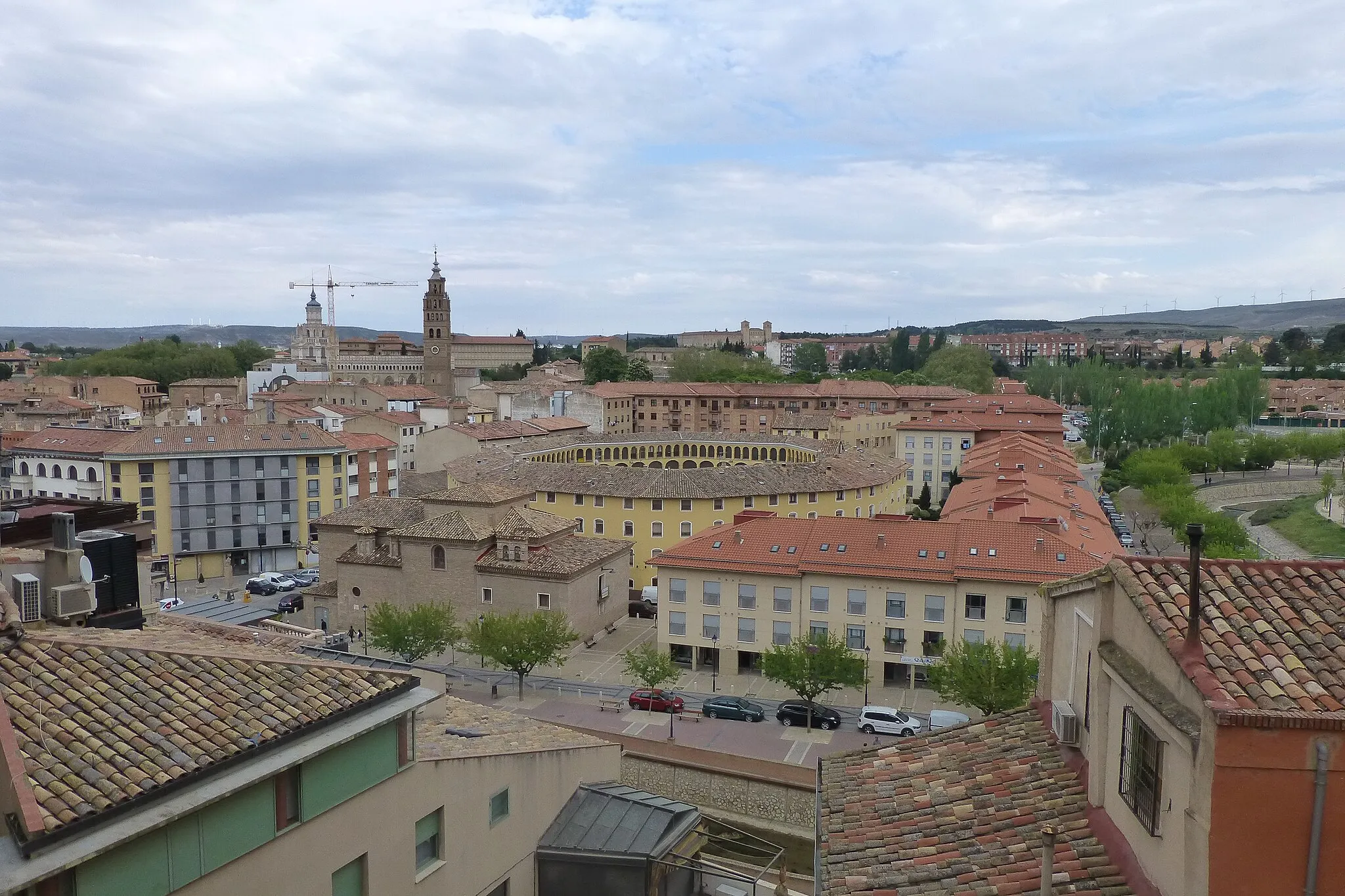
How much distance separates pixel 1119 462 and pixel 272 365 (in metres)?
108

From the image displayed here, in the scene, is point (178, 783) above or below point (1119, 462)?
above

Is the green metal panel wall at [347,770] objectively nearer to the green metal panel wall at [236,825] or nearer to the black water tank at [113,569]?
the green metal panel wall at [236,825]

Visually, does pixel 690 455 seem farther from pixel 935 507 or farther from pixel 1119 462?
pixel 1119 462

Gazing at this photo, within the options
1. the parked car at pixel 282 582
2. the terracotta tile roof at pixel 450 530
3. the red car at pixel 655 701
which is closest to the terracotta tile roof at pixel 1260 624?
the red car at pixel 655 701

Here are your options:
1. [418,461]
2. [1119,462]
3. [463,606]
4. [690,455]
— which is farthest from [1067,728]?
[1119,462]

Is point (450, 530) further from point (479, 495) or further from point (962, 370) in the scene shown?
point (962, 370)

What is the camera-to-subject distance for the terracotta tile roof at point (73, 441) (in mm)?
50438

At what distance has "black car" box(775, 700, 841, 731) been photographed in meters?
28.0

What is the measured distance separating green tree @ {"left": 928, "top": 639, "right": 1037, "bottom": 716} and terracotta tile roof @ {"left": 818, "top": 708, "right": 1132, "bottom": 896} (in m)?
14.5

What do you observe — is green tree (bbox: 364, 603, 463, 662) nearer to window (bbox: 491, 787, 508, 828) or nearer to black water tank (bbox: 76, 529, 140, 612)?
black water tank (bbox: 76, 529, 140, 612)

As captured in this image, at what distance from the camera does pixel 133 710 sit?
306 inches

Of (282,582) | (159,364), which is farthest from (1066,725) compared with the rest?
(159,364)

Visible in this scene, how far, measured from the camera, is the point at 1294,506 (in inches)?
2420

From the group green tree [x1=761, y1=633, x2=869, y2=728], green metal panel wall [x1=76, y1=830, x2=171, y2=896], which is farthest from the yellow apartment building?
green metal panel wall [x1=76, y1=830, x2=171, y2=896]
